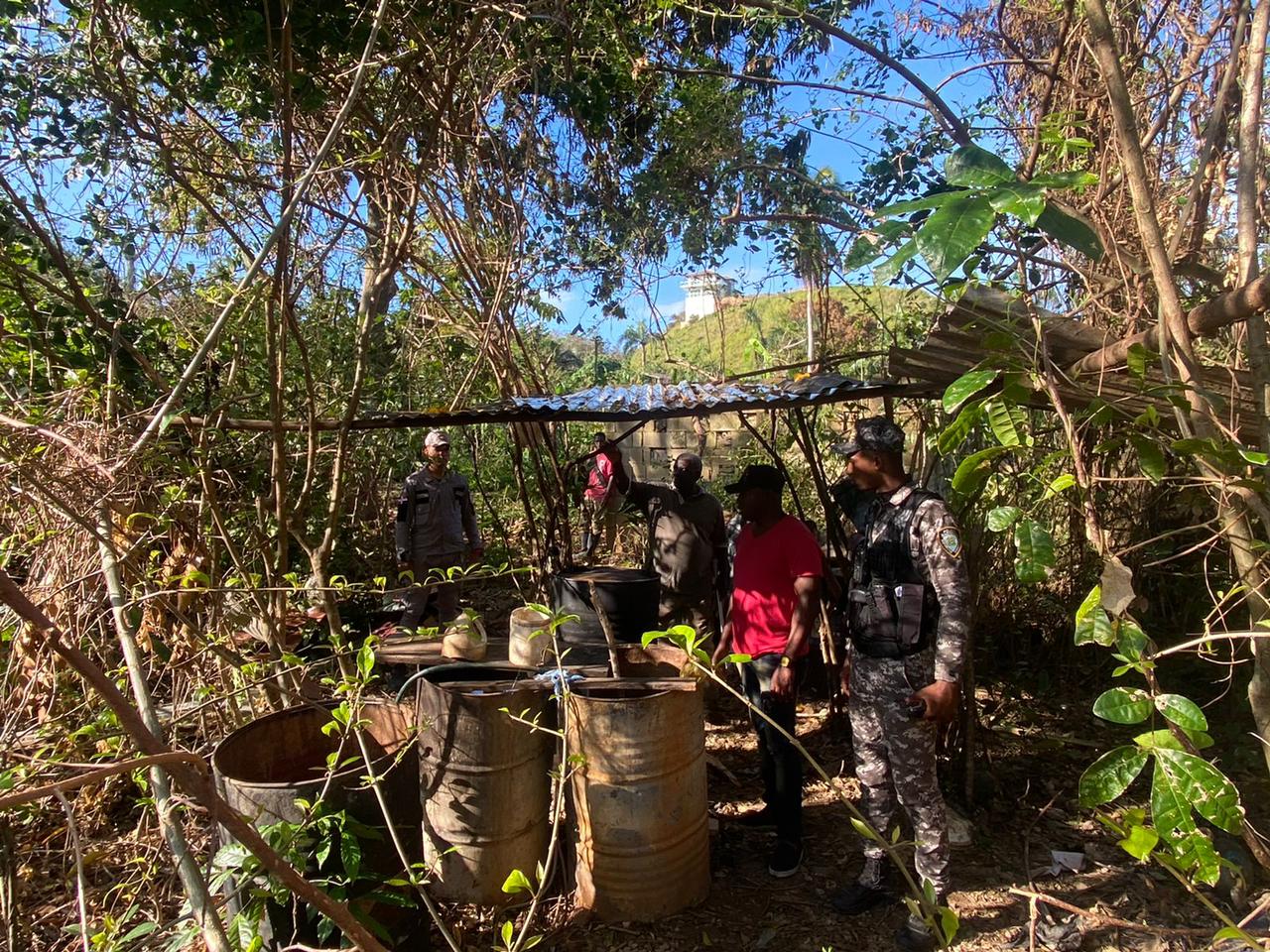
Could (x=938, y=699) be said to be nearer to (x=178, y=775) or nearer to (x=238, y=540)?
(x=178, y=775)

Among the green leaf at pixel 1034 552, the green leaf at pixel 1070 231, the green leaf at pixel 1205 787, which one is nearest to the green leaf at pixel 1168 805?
the green leaf at pixel 1205 787

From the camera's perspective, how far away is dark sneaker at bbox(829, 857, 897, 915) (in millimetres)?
3186

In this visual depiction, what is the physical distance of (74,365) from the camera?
3.46 meters

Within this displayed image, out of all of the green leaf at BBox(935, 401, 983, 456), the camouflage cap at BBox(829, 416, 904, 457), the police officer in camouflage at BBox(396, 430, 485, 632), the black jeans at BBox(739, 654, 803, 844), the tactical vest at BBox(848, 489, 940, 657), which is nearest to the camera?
the green leaf at BBox(935, 401, 983, 456)

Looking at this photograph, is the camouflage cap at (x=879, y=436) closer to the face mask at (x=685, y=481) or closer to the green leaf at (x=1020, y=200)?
the green leaf at (x=1020, y=200)

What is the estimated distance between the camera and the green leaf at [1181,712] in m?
1.42

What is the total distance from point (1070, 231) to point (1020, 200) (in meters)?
0.18

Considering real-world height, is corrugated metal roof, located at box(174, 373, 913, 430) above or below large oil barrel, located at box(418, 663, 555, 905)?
above

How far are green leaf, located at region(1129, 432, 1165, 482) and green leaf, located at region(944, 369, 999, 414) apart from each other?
0.38 meters

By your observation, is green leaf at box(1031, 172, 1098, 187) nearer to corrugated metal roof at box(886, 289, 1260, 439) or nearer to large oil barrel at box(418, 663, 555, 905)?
corrugated metal roof at box(886, 289, 1260, 439)

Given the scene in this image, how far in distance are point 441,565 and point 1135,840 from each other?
5385mm

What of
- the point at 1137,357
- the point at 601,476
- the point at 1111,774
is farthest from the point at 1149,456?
the point at 601,476

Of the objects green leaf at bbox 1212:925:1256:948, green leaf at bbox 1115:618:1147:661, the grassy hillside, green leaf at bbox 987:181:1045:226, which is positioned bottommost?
green leaf at bbox 1212:925:1256:948

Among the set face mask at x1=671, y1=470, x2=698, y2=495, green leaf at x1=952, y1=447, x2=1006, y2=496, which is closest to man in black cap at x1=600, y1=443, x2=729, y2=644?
face mask at x1=671, y1=470, x2=698, y2=495
